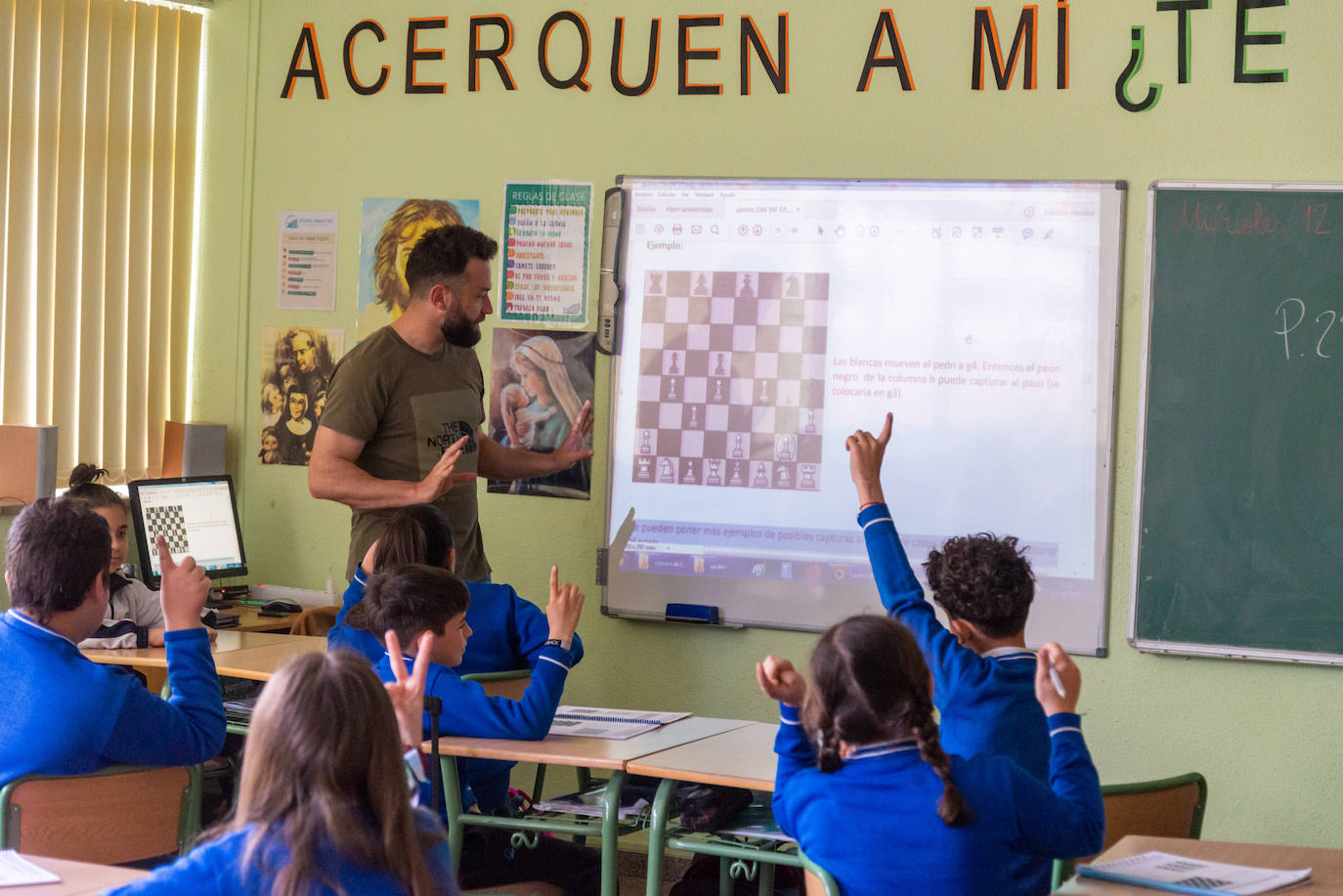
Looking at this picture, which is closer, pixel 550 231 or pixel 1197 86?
pixel 1197 86

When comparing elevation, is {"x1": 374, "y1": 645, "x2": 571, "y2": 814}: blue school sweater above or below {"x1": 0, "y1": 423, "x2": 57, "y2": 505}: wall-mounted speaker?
below

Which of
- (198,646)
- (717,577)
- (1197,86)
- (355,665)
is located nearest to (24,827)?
(198,646)

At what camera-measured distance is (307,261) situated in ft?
15.6

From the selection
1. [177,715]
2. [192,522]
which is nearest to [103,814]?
[177,715]

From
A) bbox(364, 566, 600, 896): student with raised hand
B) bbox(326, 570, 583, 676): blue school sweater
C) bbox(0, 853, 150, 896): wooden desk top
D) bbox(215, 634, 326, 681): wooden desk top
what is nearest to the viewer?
bbox(0, 853, 150, 896): wooden desk top

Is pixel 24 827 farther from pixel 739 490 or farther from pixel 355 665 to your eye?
pixel 739 490

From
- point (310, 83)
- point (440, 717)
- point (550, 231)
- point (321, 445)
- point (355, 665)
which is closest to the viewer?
point (355, 665)

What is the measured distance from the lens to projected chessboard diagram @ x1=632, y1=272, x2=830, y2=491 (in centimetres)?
416

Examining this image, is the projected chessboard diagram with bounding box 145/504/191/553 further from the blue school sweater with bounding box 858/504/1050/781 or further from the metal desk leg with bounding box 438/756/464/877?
the blue school sweater with bounding box 858/504/1050/781

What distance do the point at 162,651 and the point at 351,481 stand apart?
2.23ft

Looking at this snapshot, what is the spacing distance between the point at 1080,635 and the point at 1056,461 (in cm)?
50

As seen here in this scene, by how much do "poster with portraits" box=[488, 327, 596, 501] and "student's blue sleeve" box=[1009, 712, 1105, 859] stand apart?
2.57m

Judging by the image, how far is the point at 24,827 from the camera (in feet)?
7.89

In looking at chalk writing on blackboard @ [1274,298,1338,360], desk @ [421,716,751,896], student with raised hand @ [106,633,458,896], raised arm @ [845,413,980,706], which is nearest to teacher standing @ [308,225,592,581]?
desk @ [421,716,751,896]
